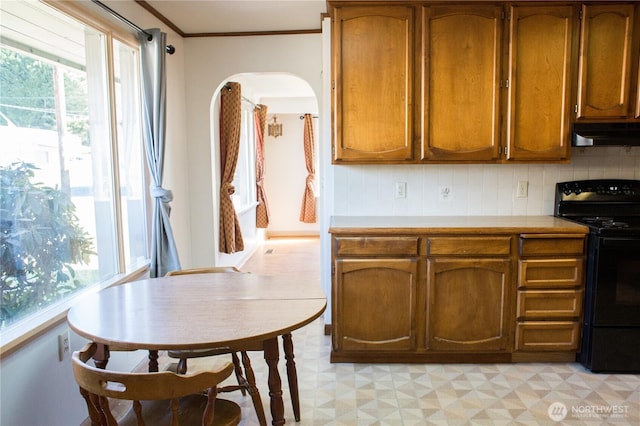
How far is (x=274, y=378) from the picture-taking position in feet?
5.98

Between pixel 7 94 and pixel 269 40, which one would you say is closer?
pixel 7 94

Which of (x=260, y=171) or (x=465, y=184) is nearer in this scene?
(x=465, y=184)

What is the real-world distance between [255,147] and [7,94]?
508 cm

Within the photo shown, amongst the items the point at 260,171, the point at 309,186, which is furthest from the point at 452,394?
the point at 309,186

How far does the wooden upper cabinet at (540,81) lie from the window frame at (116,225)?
2.42 m

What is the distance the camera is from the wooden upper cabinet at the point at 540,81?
287 cm

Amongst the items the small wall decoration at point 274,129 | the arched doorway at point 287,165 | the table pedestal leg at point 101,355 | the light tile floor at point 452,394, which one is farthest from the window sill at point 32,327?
the small wall decoration at point 274,129

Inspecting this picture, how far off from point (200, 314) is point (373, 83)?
1.88 m

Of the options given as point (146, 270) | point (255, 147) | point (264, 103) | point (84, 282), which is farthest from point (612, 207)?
point (264, 103)

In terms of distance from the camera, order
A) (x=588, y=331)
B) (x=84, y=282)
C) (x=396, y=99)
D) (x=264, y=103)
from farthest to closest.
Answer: (x=264, y=103) → (x=396, y=99) → (x=588, y=331) → (x=84, y=282)

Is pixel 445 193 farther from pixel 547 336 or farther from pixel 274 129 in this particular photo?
pixel 274 129

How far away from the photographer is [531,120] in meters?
2.95

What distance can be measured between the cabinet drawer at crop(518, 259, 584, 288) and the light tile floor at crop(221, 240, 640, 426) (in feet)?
1.72

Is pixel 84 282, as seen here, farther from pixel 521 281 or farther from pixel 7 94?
pixel 521 281
